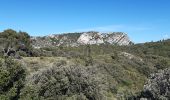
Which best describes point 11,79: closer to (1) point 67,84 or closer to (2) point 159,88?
(1) point 67,84

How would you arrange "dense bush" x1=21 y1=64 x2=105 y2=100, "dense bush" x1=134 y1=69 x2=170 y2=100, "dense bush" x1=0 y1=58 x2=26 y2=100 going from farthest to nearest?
1. "dense bush" x1=134 y1=69 x2=170 y2=100
2. "dense bush" x1=21 y1=64 x2=105 y2=100
3. "dense bush" x1=0 y1=58 x2=26 y2=100

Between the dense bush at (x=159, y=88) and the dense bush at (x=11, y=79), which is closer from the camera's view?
the dense bush at (x=11, y=79)

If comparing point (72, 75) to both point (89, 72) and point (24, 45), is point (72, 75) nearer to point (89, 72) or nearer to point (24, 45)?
point (89, 72)

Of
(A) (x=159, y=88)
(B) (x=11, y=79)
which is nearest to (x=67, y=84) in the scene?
(B) (x=11, y=79)

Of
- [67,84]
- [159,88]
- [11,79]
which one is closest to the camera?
[11,79]

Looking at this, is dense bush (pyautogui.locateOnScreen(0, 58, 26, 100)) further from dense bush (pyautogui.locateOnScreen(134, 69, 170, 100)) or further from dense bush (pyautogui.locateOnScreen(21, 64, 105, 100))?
dense bush (pyautogui.locateOnScreen(134, 69, 170, 100))

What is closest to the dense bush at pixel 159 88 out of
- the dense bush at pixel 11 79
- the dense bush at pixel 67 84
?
the dense bush at pixel 67 84

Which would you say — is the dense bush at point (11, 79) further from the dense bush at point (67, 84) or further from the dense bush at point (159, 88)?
the dense bush at point (159, 88)

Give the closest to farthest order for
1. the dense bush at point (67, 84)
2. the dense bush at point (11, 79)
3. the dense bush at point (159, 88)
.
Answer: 1. the dense bush at point (11, 79)
2. the dense bush at point (67, 84)
3. the dense bush at point (159, 88)

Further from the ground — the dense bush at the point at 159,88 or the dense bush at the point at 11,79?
the dense bush at the point at 11,79

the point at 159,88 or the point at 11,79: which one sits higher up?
the point at 11,79

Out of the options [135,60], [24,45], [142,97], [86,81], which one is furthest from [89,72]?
[135,60]

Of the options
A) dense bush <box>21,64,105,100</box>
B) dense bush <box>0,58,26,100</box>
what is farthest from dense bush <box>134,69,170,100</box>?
dense bush <box>0,58,26,100</box>

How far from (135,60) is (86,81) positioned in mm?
87252
